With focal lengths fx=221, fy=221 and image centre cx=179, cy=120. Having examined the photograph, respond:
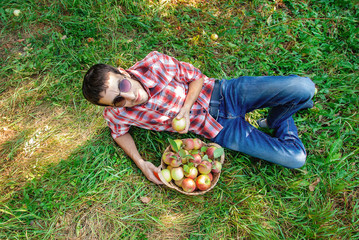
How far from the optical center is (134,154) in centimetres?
302

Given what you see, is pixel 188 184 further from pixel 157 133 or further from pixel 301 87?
pixel 301 87

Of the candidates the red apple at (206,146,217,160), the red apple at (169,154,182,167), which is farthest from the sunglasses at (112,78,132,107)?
the red apple at (206,146,217,160)

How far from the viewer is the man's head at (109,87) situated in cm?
221

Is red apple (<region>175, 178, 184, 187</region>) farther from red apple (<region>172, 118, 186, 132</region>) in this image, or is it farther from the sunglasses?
the sunglasses

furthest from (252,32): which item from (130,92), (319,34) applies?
(130,92)

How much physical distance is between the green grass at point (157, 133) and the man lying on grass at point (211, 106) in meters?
0.40

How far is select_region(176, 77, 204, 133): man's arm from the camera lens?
9.03ft

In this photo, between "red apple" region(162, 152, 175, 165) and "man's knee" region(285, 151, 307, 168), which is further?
"man's knee" region(285, 151, 307, 168)

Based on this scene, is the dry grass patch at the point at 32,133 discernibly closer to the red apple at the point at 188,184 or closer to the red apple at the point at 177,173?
the red apple at the point at 177,173

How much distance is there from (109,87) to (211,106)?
138cm

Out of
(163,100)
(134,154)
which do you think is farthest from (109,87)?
(134,154)

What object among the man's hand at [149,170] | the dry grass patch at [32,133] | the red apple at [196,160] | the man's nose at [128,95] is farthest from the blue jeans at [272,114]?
the dry grass patch at [32,133]

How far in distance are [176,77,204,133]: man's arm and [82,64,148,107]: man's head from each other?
67cm

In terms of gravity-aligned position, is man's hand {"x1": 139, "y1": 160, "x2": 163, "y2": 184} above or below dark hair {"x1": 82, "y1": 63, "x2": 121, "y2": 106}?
below
